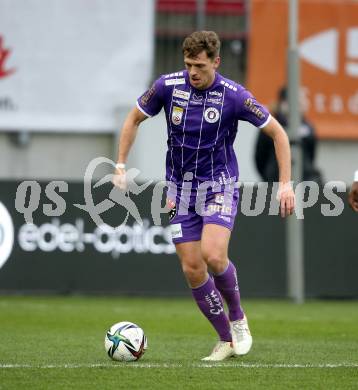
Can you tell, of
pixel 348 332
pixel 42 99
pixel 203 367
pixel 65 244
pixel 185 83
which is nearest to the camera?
pixel 203 367

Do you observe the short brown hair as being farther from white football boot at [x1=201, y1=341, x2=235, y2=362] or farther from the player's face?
white football boot at [x1=201, y1=341, x2=235, y2=362]

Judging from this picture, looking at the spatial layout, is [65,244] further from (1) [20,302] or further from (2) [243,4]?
(2) [243,4]

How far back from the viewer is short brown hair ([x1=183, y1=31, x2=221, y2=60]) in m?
8.23

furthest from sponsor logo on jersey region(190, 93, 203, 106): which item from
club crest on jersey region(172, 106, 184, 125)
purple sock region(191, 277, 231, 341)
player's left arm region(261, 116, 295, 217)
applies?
purple sock region(191, 277, 231, 341)

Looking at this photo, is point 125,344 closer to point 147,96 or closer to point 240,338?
point 240,338

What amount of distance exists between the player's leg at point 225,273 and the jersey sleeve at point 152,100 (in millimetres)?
1025

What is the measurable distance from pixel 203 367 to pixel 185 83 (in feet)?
6.98

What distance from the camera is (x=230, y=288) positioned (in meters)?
8.57

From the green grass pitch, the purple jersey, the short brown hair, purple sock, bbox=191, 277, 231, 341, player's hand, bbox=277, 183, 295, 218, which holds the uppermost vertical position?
the short brown hair

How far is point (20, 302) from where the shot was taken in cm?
1417

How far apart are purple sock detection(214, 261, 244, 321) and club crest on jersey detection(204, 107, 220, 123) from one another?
1094 mm

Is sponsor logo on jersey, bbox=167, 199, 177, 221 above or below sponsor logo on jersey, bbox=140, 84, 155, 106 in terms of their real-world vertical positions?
below

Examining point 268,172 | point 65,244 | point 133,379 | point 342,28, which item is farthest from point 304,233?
point 133,379

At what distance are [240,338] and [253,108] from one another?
5.66 ft
